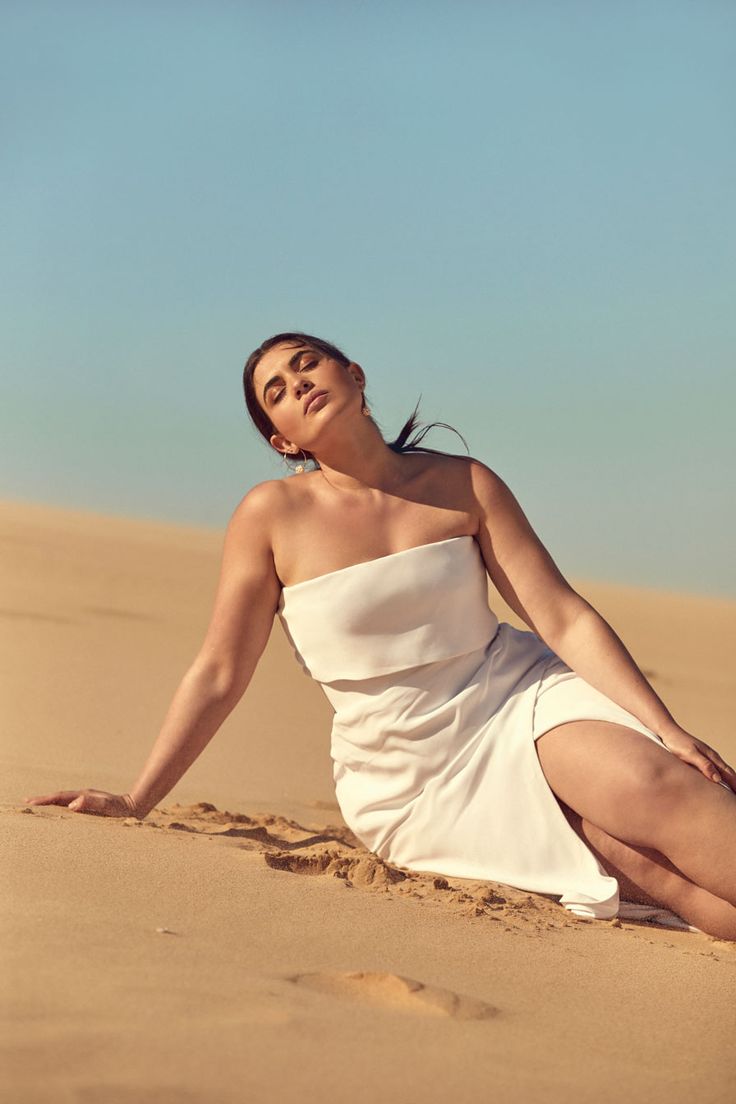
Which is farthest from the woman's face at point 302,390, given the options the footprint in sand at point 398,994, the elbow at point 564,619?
the footprint in sand at point 398,994

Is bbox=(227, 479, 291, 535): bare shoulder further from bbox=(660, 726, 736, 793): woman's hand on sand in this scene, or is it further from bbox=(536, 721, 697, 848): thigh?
bbox=(660, 726, 736, 793): woman's hand on sand

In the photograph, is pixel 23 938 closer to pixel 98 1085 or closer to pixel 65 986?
pixel 65 986

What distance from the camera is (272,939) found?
2.22m

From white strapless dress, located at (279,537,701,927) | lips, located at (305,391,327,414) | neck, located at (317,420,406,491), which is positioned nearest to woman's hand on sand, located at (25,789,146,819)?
white strapless dress, located at (279,537,701,927)

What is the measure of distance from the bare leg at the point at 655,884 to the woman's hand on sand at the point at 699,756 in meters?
0.23

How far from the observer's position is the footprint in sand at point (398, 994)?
1952mm

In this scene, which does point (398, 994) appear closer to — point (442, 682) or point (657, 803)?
point (657, 803)

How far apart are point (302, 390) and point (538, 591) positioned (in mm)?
861

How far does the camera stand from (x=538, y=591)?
11.6 feet

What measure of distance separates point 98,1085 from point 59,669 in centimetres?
596

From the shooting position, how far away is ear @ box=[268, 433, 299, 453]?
3582 millimetres

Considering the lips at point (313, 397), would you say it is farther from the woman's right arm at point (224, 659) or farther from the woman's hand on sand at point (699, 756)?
the woman's hand on sand at point (699, 756)

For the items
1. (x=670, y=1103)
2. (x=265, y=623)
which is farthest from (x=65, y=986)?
(x=265, y=623)

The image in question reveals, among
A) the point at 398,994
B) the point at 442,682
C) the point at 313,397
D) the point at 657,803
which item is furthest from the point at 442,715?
the point at 398,994
